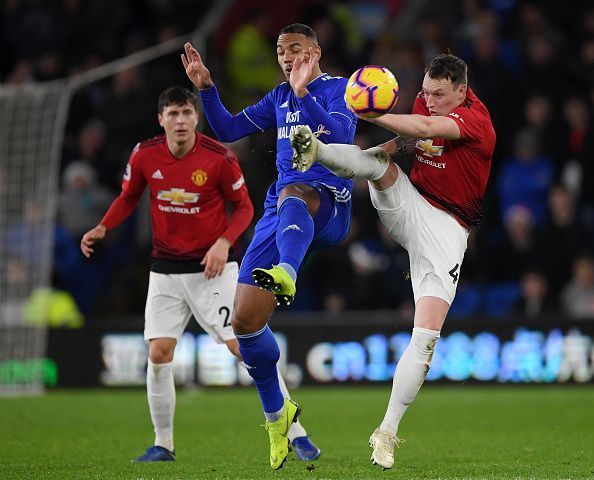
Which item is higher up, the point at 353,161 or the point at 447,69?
the point at 447,69

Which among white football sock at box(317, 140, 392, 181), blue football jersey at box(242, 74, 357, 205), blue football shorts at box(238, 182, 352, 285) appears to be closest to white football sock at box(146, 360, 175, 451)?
blue football shorts at box(238, 182, 352, 285)

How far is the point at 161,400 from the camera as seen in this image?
8.62 meters

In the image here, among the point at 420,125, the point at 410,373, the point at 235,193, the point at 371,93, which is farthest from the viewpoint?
the point at 235,193

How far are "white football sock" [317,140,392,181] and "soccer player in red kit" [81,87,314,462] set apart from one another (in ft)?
5.39

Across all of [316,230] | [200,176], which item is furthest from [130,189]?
[316,230]

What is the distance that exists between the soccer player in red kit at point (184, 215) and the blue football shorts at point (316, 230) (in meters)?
0.91

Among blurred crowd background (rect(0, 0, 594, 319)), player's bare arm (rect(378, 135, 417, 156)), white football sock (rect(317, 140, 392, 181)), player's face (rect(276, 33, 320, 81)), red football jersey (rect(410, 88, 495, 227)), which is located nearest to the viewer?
white football sock (rect(317, 140, 392, 181))

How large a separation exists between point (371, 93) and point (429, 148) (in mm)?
923

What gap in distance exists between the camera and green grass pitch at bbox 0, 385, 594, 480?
24.8ft

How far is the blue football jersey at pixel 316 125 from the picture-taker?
25.3 ft

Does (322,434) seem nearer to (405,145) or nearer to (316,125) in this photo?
(405,145)

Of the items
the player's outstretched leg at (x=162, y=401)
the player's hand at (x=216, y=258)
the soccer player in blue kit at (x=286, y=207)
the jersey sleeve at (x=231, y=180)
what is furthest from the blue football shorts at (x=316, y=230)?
the player's outstretched leg at (x=162, y=401)

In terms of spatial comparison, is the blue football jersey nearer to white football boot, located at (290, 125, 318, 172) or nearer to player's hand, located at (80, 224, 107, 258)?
white football boot, located at (290, 125, 318, 172)

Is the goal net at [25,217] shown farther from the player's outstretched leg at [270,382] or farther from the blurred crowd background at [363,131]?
the player's outstretched leg at [270,382]
